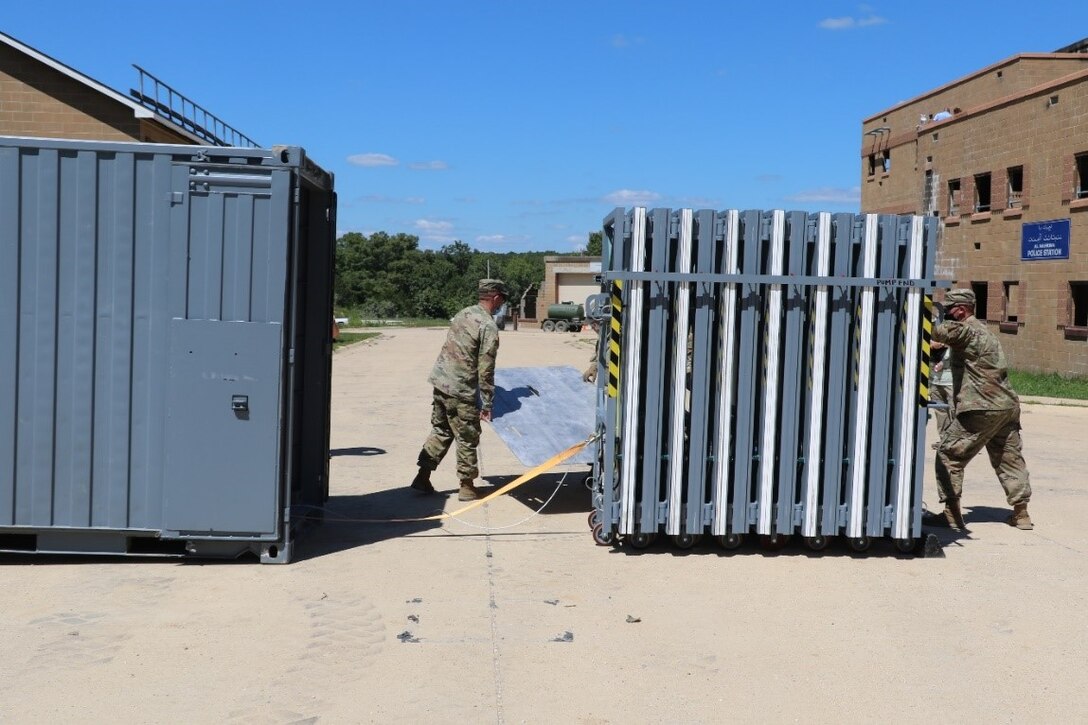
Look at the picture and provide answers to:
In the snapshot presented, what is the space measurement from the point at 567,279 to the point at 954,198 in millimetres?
42542

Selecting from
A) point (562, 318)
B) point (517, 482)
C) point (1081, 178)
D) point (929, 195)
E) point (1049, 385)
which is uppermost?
point (929, 195)

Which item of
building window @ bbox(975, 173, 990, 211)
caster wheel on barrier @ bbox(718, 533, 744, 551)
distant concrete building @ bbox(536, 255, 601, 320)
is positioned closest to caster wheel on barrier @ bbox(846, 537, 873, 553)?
caster wheel on barrier @ bbox(718, 533, 744, 551)

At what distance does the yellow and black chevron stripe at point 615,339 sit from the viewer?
6859 millimetres

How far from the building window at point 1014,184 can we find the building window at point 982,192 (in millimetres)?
1099

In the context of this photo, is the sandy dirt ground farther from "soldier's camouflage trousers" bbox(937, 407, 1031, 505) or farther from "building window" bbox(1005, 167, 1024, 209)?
"building window" bbox(1005, 167, 1024, 209)

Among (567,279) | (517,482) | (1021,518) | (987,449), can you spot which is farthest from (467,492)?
(567,279)

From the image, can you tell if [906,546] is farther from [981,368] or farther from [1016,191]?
[1016,191]

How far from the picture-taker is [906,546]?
7305 millimetres

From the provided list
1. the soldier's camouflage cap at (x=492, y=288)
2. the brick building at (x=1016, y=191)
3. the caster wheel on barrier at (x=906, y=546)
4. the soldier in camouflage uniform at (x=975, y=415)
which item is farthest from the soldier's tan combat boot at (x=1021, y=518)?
the brick building at (x=1016, y=191)

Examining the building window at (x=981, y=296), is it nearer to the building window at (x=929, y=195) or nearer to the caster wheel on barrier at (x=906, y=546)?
the building window at (x=929, y=195)

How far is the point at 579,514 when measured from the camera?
852 centimetres

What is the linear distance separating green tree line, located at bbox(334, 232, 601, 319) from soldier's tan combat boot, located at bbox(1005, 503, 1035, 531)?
74587 millimetres

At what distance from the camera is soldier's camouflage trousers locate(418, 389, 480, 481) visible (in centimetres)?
851

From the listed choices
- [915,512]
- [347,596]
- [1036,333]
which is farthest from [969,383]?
[1036,333]
